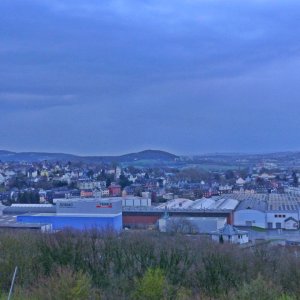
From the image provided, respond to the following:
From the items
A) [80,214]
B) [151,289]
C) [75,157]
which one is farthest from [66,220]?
[75,157]

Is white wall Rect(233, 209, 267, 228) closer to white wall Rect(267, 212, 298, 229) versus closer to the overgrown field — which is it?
white wall Rect(267, 212, 298, 229)

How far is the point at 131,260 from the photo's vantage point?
12.6 metres

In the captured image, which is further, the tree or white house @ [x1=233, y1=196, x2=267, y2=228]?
white house @ [x1=233, y1=196, x2=267, y2=228]

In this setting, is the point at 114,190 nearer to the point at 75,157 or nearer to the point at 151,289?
the point at 151,289

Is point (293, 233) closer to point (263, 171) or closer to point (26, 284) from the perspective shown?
point (26, 284)

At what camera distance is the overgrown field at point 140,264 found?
33.8 ft

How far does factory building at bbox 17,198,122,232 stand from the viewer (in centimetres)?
2281

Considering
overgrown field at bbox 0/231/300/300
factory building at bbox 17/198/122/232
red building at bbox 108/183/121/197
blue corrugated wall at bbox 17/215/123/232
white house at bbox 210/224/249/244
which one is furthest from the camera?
red building at bbox 108/183/121/197

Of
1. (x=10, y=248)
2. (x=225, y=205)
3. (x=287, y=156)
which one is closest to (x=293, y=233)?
(x=225, y=205)

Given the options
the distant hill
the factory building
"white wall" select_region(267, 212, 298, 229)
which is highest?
the distant hill

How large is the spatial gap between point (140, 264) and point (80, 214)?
11630mm

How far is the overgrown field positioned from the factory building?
27.9 ft

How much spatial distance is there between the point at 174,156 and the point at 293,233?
243 ft

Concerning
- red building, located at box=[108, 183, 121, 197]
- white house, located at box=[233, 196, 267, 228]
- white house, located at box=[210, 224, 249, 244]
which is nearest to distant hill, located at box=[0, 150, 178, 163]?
red building, located at box=[108, 183, 121, 197]
